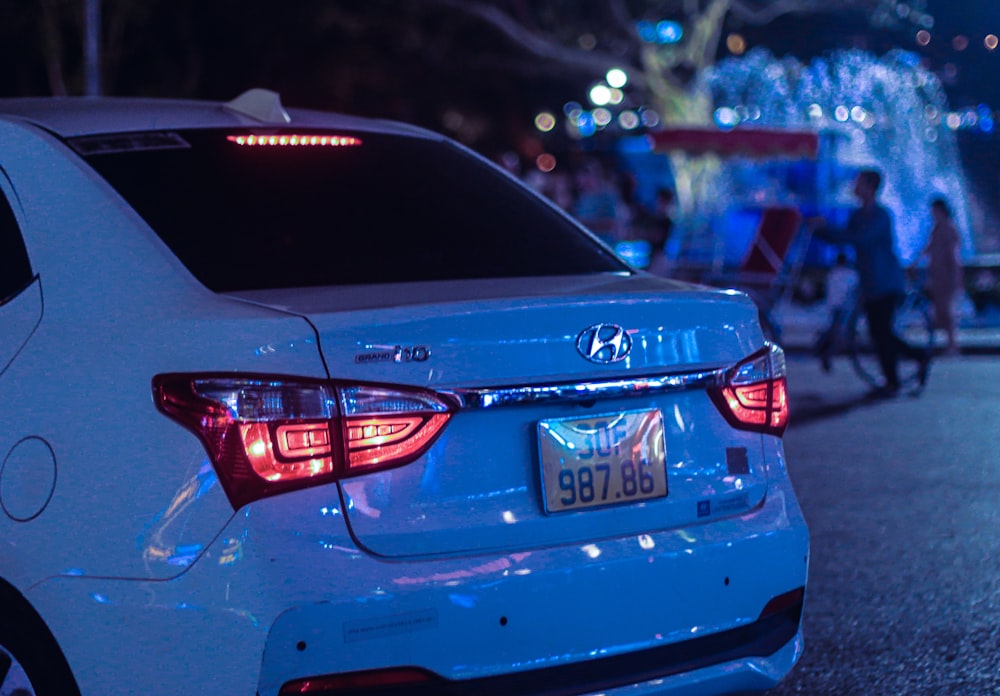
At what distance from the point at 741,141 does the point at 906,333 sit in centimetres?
795

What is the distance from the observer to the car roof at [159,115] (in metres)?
3.65

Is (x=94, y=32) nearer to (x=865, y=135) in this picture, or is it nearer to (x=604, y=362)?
(x=865, y=135)

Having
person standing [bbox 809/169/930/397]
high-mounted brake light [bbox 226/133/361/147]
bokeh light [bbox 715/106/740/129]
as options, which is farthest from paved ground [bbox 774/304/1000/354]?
high-mounted brake light [bbox 226/133/361/147]

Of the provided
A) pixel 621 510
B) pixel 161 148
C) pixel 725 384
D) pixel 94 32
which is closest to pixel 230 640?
pixel 621 510

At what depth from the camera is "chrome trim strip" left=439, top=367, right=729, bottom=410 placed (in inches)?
112

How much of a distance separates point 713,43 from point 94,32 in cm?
1503

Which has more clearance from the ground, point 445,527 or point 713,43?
point 713,43

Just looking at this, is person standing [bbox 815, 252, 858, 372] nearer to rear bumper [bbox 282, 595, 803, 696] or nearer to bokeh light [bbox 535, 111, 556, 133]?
rear bumper [bbox 282, 595, 803, 696]

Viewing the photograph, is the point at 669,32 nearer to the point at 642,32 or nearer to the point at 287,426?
the point at 642,32

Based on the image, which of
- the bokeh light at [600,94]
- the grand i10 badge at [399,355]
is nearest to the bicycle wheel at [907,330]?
the grand i10 badge at [399,355]

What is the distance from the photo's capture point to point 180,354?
2789 mm

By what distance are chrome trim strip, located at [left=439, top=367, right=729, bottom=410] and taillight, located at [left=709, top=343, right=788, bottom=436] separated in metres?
0.07

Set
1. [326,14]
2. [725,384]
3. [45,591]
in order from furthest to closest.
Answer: [326,14], [725,384], [45,591]

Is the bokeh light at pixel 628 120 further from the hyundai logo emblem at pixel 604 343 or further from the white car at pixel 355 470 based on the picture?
the hyundai logo emblem at pixel 604 343
